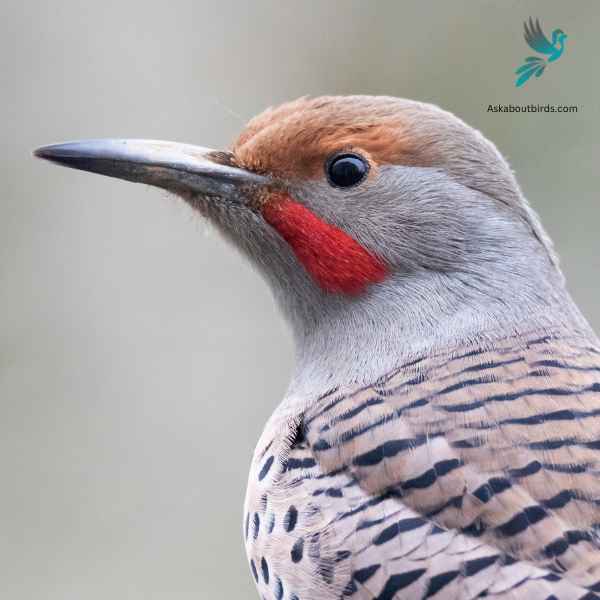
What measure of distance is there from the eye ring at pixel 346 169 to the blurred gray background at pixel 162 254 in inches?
96.5

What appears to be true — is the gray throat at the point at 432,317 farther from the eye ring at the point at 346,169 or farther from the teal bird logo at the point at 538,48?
the teal bird logo at the point at 538,48

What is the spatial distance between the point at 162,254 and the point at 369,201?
11.8ft

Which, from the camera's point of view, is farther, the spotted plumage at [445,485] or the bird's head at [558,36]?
the bird's head at [558,36]

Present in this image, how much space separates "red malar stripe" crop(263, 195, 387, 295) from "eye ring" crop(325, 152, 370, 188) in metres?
0.12

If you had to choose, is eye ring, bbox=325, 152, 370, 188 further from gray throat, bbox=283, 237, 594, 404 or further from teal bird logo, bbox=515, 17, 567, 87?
teal bird logo, bbox=515, 17, 567, 87

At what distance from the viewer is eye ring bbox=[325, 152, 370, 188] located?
3.42 m

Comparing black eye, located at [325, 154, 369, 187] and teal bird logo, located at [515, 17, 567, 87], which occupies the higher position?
teal bird logo, located at [515, 17, 567, 87]

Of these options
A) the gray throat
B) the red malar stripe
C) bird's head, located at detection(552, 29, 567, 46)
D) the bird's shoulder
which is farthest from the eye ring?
bird's head, located at detection(552, 29, 567, 46)

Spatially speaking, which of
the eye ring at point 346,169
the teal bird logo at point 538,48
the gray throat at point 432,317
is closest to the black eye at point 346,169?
the eye ring at point 346,169

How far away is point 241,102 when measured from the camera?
721 centimetres

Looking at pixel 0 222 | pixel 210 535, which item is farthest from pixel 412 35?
pixel 210 535

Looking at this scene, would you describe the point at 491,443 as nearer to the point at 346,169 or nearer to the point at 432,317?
the point at 432,317

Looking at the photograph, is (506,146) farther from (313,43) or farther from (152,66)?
(152,66)

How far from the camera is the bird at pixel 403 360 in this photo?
8.60ft
